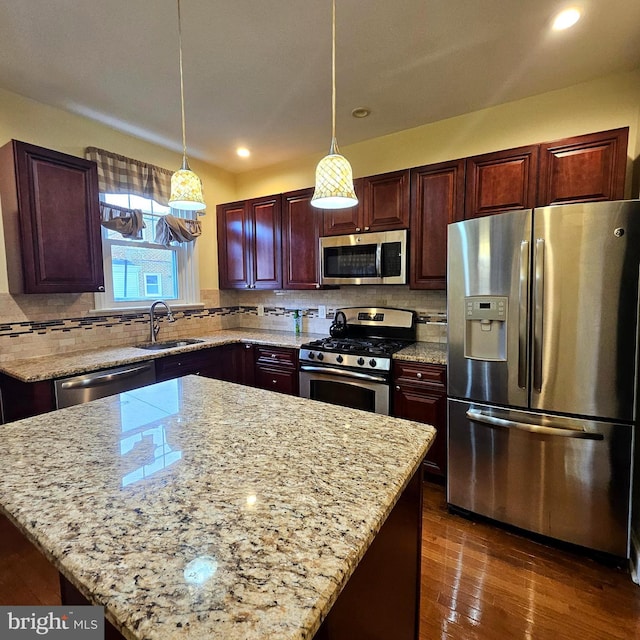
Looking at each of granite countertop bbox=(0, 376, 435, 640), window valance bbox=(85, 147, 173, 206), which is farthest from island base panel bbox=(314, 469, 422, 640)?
window valance bbox=(85, 147, 173, 206)

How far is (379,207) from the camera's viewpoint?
2.82 metres

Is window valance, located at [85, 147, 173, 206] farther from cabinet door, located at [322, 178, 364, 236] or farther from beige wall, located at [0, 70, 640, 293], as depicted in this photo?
cabinet door, located at [322, 178, 364, 236]

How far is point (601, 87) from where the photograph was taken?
7.45 feet

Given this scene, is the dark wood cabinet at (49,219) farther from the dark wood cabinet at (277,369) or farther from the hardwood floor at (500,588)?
the hardwood floor at (500,588)

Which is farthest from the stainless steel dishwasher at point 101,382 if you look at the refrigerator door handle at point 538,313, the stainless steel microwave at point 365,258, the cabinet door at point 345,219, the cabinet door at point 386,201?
the refrigerator door handle at point 538,313

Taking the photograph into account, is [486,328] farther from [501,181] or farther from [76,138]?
[76,138]

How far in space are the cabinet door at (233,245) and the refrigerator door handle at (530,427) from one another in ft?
8.19

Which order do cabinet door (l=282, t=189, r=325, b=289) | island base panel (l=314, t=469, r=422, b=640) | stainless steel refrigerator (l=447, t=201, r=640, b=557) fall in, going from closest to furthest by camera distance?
island base panel (l=314, t=469, r=422, b=640) → stainless steel refrigerator (l=447, t=201, r=640, b=557) → cabinet door (l=282, t=189, r=325, b=289)

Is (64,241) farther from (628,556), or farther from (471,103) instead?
(628,556)

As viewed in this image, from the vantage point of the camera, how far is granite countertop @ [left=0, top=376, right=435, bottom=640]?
52 centimetres

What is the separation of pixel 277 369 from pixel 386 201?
5.59 ft

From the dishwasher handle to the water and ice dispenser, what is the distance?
7.32 ft

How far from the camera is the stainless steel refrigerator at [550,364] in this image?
1686 millimetres

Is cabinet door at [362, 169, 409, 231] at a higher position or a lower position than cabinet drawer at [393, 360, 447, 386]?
higher
